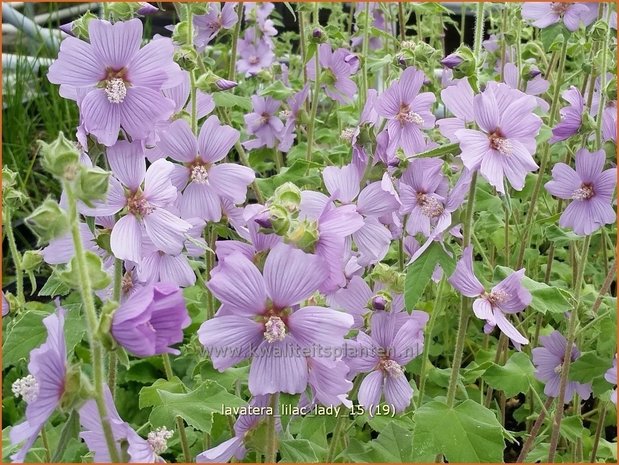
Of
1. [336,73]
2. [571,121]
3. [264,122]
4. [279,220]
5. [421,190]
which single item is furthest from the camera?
[264,122]

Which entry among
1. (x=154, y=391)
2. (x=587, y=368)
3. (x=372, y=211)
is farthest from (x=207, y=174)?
(x=587, y=368)

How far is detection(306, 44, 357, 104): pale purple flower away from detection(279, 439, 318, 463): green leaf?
1.31 m

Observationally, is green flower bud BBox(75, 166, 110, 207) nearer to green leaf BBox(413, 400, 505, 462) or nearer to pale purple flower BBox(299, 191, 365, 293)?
pale purple flower BBox(299, 191, 365, 293)

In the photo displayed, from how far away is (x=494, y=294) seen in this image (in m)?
1.40

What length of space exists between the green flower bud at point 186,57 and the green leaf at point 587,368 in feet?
3.37

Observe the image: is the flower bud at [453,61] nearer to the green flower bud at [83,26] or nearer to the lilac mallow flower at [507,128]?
the lilac mallow flower at [507,128]

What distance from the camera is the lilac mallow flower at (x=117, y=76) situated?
4.14 feet

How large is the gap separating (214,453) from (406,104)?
83cm

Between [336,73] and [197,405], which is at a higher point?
[336,73]

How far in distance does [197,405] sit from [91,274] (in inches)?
19.6

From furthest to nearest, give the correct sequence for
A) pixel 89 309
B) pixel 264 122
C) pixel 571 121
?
1. pixel 264 122
2. pixel 571 121
3. pixel 89 309

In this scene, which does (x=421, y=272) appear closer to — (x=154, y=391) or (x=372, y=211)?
(x=372, y=211)

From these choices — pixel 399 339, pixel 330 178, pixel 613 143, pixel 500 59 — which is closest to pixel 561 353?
pixel 613 143

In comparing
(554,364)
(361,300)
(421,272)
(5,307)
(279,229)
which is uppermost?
(279,229)
